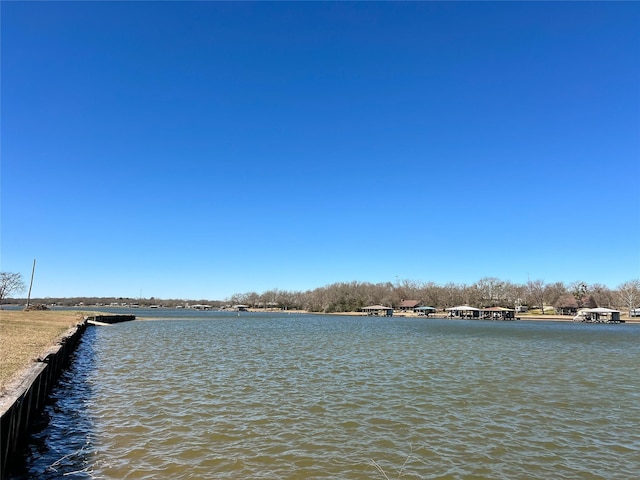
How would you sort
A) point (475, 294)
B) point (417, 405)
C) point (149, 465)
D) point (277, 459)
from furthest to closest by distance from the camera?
1. point (475, 294)
2. point (417, 405)
3. point (277, 459)
4. point (149, 465)

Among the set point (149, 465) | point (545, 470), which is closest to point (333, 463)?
point (149, 465)

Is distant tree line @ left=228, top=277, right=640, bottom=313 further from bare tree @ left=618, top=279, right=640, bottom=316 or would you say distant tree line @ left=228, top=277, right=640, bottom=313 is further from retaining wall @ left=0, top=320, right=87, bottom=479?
retaining wall @ left=0, top=320, right=87, bottom=479

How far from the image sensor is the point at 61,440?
9.96 m

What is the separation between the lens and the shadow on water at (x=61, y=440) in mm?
7977

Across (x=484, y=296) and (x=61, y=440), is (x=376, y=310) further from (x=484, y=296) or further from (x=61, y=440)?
(x=61, y=440)

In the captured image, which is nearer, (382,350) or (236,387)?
(236,387)

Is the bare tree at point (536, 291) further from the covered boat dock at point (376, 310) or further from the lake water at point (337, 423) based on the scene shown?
the lake water at point (337, 423)

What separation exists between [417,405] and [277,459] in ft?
20.8

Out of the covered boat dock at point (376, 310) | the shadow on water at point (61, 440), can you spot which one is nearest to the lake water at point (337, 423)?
the shadow on water at point (61, 440)

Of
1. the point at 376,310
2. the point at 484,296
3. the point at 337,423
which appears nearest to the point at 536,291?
the point at 484,296

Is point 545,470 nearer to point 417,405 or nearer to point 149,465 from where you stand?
point 417,405

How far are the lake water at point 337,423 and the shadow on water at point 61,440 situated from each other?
1.8 inches

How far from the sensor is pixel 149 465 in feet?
27.2

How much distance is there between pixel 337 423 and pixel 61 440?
6.96 m
